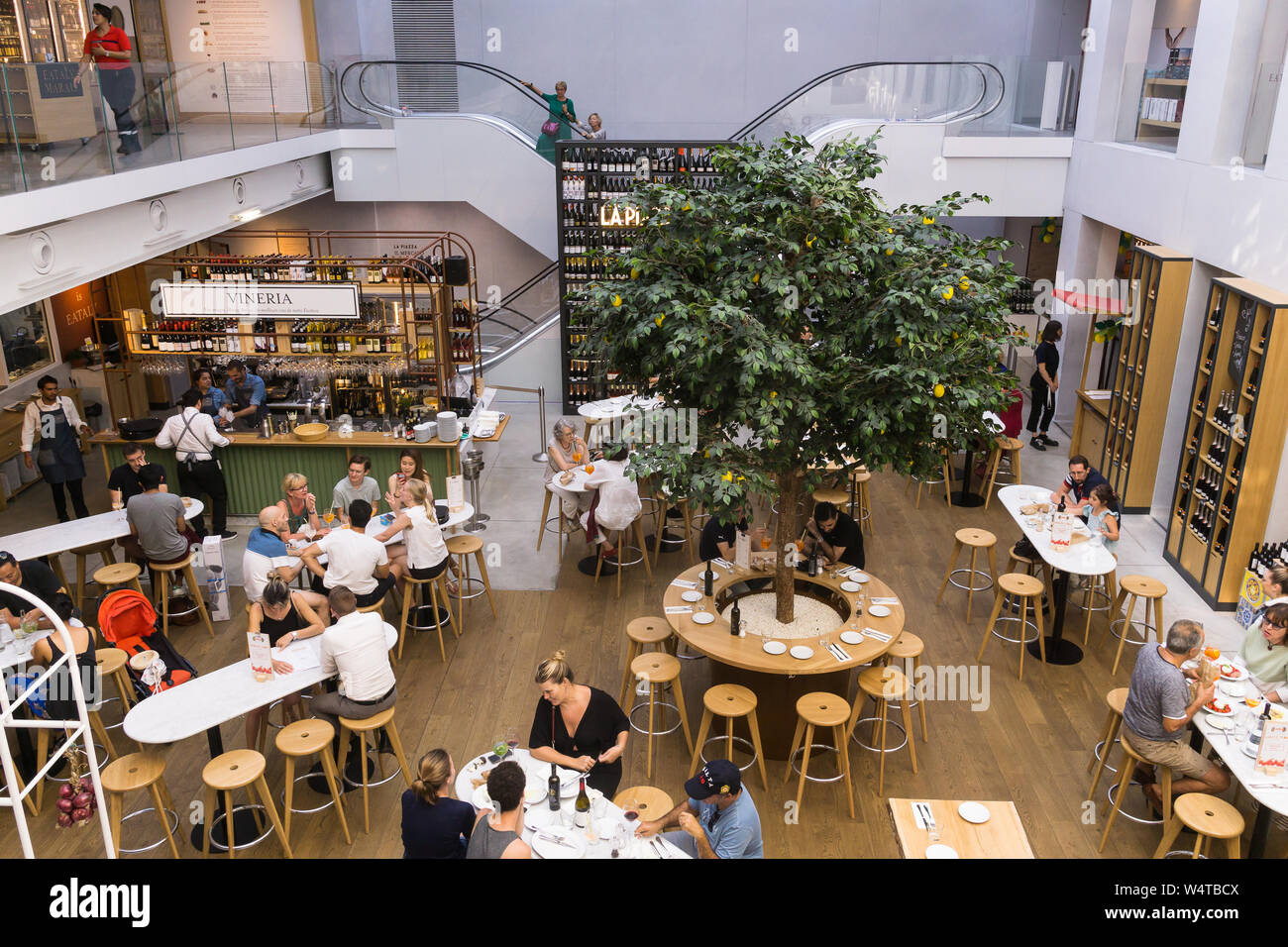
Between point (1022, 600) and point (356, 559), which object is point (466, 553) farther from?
point (1022, 600)

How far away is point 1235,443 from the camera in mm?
7527

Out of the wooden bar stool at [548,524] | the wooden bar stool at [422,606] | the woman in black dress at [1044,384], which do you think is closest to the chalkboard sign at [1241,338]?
the woman in black dress at [1044,384]

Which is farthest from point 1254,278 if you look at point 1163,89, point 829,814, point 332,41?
point 332,41

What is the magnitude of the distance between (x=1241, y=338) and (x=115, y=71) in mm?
9401

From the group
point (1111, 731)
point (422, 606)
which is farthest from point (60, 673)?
point (1111, 731)

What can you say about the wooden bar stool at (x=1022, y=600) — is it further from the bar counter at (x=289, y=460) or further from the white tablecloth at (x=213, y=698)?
the bar counter at (x=289, y=460)

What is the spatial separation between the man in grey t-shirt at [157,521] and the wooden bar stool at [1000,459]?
24.8ft

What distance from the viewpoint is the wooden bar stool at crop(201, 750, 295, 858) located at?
5000 millimetres

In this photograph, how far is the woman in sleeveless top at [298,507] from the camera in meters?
7.26

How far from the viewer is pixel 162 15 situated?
14312 millimetres

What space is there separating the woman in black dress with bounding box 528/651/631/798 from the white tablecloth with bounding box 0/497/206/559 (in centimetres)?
426

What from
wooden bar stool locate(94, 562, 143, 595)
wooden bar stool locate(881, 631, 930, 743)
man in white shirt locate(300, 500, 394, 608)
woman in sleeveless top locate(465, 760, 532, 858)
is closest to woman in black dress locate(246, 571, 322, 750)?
man in white shirt locate(300, 500, 394, 608)

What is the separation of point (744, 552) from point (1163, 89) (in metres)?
7.58
